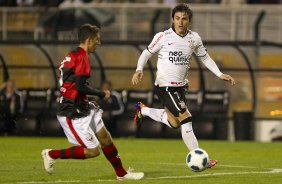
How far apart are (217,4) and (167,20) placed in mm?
2237

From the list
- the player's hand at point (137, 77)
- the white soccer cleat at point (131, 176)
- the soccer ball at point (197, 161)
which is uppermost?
the player's hand at point (137, 77)

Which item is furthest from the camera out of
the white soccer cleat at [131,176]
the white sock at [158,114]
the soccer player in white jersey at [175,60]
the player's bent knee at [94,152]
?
the white sock at [158,114]

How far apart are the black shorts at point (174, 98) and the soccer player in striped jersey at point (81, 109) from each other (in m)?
1.95

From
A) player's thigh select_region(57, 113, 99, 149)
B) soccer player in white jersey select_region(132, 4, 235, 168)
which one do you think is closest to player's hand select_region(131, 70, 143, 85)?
soccer player in white jersey select_region(132, 4, 235, 168)

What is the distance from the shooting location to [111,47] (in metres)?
27.9

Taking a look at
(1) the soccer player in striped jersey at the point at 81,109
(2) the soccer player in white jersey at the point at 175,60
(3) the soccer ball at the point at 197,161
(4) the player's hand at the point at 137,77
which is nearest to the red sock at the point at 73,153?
(1) the soccer player in striped jersey at the point at 81,109

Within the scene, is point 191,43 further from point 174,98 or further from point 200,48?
point 174,98

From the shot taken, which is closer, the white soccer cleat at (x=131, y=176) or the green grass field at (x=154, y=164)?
the white soccer cleat at (x=131, y=176)

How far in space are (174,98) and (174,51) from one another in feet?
2.26

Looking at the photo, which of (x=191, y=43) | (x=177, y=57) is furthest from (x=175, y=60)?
(x=191, y=43)

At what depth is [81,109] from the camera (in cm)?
1327

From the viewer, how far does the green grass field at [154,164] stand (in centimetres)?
1366

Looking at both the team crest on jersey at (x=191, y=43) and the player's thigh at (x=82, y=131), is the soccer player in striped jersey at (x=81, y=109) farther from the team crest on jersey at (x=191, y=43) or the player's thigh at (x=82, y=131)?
the team crest on jersey at (x=191, y=43)

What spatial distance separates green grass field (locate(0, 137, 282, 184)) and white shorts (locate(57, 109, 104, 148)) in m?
0.51
